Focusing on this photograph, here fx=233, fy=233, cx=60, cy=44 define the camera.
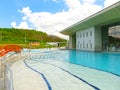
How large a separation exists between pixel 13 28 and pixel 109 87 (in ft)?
309

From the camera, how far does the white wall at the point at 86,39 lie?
26281 mm

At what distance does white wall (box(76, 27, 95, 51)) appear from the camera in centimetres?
2628

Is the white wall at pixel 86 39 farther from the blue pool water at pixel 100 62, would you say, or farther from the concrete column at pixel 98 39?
the blue pool water at pixel 100 62

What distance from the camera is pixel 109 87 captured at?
558 cm

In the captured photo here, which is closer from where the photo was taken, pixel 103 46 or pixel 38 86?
pixel 38 86

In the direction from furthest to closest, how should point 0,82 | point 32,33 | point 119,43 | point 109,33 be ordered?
1. point 32,33
2. point 109,33
3. point 119,43
4. point 0,82

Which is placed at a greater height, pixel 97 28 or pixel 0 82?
pixel 97 28

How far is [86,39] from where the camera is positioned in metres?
29.4

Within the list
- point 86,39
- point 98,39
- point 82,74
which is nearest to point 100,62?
point 82,74

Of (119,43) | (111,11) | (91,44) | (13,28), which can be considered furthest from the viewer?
(13,28)

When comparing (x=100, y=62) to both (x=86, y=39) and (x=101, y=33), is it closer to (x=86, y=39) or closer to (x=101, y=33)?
(x=101, y=33)

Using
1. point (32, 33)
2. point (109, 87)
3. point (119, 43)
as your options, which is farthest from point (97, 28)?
point (32, 33)

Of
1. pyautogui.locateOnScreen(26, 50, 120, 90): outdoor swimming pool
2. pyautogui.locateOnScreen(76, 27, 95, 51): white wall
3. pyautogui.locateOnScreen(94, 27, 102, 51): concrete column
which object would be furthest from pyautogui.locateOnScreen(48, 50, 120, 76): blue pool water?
pyautogui.locateOnScreen(76, 27, 95, 51): white wall

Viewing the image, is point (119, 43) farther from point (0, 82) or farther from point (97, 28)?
point (0, 82)
